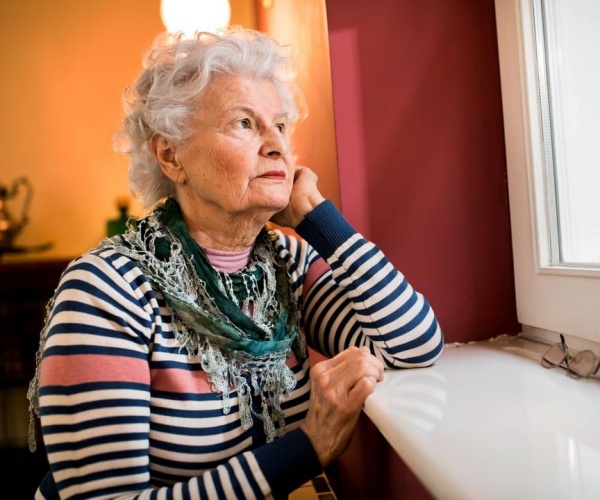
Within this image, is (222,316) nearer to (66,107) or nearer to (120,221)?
(120,221)

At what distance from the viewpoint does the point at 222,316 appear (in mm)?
897

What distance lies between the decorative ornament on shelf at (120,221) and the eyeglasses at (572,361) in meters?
1.78

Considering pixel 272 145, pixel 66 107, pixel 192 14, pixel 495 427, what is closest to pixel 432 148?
pixel 272 145

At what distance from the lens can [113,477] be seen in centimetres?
71

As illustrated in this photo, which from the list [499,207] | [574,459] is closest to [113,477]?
[574,459]

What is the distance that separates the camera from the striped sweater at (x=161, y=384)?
0.72 metres

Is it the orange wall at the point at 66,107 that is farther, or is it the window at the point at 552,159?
the orange wall at the point at 66,107

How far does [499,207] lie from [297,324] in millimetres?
479

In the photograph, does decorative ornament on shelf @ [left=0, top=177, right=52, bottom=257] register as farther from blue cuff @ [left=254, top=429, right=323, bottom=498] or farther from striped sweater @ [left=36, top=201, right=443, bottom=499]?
blue cuff @ [left=254, top=429, right=323, bottom=498]

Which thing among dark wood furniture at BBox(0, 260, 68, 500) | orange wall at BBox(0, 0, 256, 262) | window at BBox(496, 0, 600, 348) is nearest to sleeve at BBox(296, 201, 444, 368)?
window at BBox(496, 0, 600, 348)

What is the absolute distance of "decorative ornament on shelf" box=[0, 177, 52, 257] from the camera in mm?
2301

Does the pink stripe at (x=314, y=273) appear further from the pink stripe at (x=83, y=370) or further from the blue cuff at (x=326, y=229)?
the pink stripe at (x=83, y=370)

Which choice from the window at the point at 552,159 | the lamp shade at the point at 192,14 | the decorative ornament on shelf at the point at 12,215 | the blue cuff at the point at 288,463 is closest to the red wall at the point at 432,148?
the window at the point at 552,159

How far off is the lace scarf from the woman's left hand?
0.11 metres
